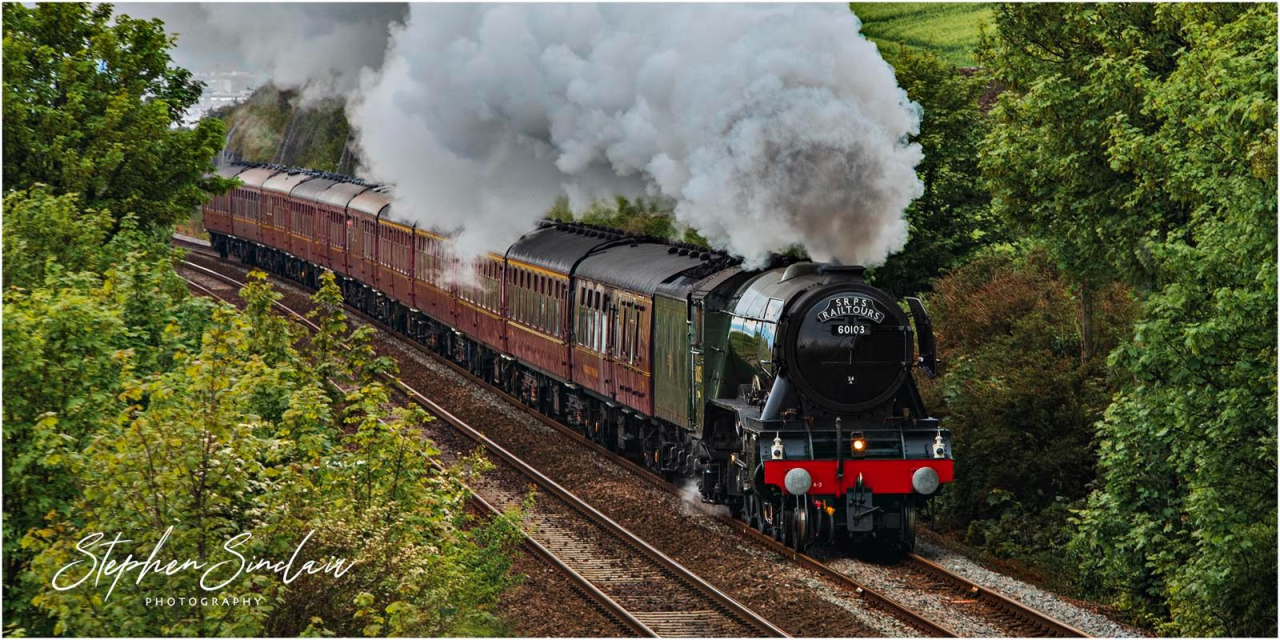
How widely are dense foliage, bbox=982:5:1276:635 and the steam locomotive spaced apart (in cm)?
229

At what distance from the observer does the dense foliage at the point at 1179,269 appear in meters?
13.0

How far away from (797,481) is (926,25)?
39.6 metres

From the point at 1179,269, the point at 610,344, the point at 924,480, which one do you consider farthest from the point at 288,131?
the point at 1179,269

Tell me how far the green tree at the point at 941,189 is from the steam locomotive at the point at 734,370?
6311 millimetres

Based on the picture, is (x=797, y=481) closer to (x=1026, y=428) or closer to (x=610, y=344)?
(x=1026, y=428)

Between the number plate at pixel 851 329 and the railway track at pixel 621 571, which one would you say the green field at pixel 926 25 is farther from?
the number plate at pixel 851 329

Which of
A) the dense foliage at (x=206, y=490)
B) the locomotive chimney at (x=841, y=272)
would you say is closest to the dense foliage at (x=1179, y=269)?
the locomotive chimney at (x=841, y=272)

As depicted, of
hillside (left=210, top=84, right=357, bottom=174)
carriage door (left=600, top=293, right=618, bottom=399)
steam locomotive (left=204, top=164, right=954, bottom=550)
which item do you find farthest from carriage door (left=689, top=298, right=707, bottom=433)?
hillside (left=210, top=84, right=357, bottom=174)

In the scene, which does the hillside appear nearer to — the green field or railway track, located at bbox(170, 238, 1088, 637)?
the green field

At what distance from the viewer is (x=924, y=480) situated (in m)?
14.8

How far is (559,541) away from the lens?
53.7 feet

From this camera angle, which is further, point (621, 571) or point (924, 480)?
point (621, 571)

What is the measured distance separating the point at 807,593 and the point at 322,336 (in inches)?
217

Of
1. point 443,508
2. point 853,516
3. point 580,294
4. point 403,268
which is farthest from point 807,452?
point 403,268
